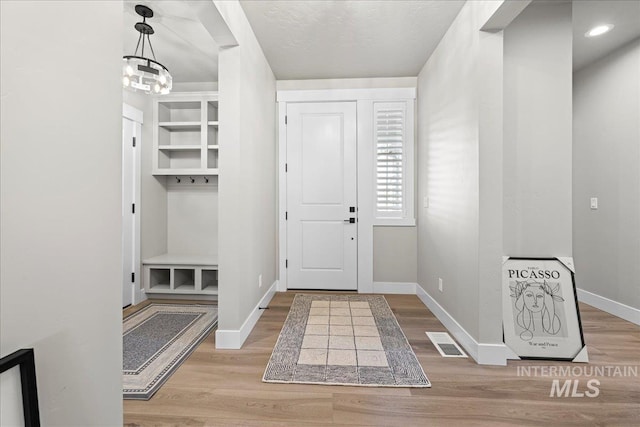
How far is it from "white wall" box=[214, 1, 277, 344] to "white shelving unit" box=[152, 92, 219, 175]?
3.17 ft

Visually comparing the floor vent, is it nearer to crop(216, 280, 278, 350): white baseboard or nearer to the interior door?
crop(216, 280, 278, 350): white baseboard

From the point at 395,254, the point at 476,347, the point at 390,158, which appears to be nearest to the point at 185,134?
the point at 390,158

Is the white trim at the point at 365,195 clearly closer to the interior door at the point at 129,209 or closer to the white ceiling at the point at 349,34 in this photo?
the white ceiling at the point at 349,34

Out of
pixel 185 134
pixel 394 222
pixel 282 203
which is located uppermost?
pixel 185 134

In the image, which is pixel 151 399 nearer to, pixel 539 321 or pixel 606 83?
pixel 539 321

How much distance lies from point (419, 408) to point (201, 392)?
4.18ft

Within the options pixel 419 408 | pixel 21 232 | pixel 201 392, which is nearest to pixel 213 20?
pixel 21 232

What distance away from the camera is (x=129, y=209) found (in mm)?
3365

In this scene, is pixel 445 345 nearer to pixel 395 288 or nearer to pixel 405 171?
pixel 395 288

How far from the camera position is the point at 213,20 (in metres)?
2.08

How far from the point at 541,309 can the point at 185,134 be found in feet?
13.7

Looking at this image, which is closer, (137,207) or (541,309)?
(541,309)

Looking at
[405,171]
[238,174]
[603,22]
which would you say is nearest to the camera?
[238,174]

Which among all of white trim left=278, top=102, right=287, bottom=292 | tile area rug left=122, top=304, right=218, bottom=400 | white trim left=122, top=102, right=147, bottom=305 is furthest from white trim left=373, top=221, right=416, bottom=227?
white trim left=122, top=102, right=147, bottom=305
